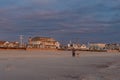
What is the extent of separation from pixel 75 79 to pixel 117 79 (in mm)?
2227

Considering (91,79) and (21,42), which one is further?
(21,42)

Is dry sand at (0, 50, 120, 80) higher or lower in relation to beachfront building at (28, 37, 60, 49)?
lower

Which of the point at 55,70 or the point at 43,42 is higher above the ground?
the point at 43,42

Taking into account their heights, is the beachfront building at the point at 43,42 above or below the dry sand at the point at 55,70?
above

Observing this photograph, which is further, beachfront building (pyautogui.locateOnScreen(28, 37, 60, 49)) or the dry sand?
beachfront building (pyautogui.locateOnScreen(28, 37, 60, 49))

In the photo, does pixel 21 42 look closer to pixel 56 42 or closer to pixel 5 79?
pixel 56 42

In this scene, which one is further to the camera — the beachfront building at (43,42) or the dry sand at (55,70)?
the beachfront building at (43,42)

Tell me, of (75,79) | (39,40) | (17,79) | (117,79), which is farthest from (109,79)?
(39,40)

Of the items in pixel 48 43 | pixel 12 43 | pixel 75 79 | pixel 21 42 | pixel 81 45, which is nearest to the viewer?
pixel 75 79

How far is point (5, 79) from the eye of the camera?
568 inches

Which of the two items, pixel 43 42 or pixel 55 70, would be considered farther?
pixel 43 42

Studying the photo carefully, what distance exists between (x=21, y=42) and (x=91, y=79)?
334 feet

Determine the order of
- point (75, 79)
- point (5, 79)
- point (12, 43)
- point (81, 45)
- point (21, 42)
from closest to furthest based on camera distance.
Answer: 1. point (5, 79)
2. point (75, 79)
3. point (21, 42)
4. point (12, 43)
5. point (81, 45)

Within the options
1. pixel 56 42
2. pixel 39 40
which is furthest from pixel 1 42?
pixel 56 42
